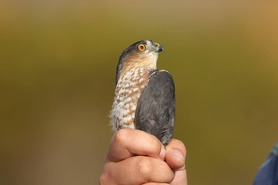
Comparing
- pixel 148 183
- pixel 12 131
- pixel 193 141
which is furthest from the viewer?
pixel 12 131

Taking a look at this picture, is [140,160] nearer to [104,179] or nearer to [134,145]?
[134,145]

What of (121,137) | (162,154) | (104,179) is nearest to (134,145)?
(121,137)

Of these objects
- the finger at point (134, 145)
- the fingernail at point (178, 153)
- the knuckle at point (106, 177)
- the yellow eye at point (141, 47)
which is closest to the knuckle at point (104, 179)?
the knuckle at point (106, 177)

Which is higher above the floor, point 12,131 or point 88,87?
point 88,87

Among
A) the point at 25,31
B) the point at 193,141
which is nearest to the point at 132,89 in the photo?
the point at 193,141

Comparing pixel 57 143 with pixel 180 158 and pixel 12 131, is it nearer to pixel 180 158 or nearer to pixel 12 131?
pixel 12 131

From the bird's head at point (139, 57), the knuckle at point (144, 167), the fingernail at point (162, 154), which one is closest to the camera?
the knuckle at point (144, 167)

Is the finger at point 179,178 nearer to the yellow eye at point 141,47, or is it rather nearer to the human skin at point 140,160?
the human skin at point 140,160

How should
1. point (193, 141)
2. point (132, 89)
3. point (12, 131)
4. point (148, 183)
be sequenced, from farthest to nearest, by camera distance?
1. point (12, 131)
2. point (193, 141)
3. point (132, 89)
4. point (148, 183)
